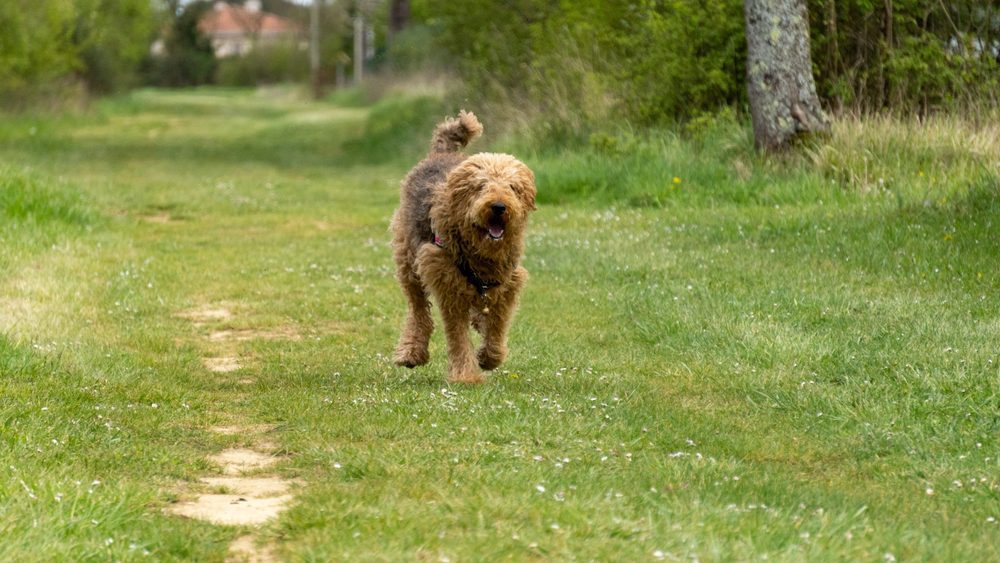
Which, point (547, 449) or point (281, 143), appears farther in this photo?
point (281, 143)

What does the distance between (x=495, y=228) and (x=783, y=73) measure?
26.9 feet

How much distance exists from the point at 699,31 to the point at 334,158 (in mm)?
11392

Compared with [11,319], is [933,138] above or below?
above

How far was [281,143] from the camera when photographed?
3017 centimetres

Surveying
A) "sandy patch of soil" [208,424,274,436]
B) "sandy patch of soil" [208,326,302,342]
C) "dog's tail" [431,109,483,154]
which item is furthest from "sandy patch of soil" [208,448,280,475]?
"dog's tail" [431,109,483,154]

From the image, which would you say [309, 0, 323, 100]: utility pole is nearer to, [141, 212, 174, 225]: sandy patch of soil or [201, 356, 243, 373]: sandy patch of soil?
[141, 212, 174, 225]: sandy patch of soil

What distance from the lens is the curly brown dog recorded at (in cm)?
664

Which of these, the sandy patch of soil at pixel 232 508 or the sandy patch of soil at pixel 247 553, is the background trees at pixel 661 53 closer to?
the sandy patch of soil at pixel 232 508

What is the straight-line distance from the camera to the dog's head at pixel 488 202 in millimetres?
6488

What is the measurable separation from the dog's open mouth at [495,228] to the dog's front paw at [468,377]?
83 centimetres

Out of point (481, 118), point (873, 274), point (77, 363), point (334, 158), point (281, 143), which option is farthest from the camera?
point (281, 143)

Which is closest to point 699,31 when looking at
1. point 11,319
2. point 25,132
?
point 11,319

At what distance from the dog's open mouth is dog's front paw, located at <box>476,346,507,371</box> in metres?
0.82

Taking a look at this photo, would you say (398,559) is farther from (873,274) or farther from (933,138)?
(933,138)
